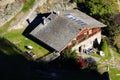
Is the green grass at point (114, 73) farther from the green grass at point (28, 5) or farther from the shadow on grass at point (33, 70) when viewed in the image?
the green grass at point (28, 5)

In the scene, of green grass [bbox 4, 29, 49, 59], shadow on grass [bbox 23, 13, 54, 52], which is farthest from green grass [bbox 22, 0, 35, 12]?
green grass [bbox 4, 29, 49, 59]

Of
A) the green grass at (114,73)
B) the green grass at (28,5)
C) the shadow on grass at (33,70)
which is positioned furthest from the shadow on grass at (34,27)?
the green grass at (114,73)

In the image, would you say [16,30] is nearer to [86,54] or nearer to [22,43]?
[22,43]

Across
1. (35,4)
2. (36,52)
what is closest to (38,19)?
(35,4)

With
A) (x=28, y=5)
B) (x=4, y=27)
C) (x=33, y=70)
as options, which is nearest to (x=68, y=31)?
(x=28, y=5)

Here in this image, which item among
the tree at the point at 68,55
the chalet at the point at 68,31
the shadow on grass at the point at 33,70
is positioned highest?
the chalet at the point at 68,31

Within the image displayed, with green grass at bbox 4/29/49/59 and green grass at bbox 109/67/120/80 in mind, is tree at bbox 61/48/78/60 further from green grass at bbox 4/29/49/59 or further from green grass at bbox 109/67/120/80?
green grass at bbox 109/67/120/80
